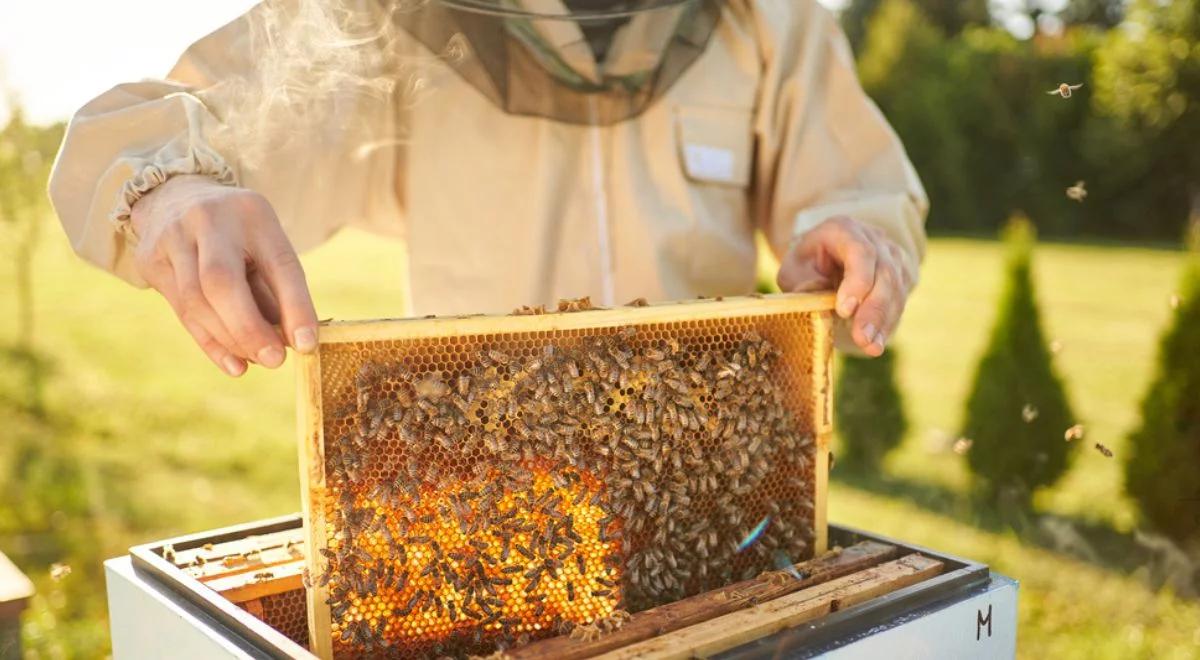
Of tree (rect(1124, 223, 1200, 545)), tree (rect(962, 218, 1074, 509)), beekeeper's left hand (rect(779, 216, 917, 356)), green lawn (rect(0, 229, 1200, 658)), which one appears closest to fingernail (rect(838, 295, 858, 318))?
beekeeper's left hand (rect(779, 216, 917, 356))

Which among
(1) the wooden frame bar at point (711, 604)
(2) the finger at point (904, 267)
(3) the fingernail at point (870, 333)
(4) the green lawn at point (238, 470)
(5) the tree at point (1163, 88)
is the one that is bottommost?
(4) the green lawn at point (238, 470)

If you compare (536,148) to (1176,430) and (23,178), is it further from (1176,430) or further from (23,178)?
(23,178)

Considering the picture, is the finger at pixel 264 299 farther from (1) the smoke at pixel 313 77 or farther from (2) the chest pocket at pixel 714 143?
(2) the chest pocket at pixel 714 143

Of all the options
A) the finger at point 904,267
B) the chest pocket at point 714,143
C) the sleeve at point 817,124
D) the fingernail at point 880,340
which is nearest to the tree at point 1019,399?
the sleeve at point 817,124

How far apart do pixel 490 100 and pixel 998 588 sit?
169cm

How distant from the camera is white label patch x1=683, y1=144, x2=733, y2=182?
2.82 metres

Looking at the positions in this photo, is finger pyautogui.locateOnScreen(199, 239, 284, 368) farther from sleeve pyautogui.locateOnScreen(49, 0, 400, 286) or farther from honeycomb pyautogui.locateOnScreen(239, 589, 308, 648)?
honeycomb pyautogui.locateOnScreen(239, 589, 308, 648)

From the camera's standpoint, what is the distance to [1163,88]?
18.5 m

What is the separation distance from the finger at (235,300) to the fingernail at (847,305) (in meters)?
1.23

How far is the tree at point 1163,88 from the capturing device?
A: 55.3 feet

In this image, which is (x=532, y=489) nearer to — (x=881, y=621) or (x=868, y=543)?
(x=881, y=621)

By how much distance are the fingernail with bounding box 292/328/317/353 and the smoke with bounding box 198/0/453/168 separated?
0.81 metres

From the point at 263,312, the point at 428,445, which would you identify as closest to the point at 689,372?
the point at 428,445

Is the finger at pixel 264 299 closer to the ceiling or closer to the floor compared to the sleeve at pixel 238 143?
closer to the floor
